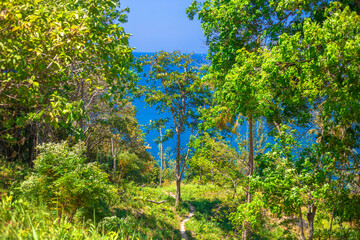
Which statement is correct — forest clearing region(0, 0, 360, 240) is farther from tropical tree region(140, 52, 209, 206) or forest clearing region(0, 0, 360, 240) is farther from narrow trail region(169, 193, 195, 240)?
tropical tree region(140, 52, 209, 206)

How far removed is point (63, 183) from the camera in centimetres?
609

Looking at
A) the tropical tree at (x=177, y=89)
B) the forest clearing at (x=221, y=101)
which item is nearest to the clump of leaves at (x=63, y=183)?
the forest clearing at (x=221, y=101)

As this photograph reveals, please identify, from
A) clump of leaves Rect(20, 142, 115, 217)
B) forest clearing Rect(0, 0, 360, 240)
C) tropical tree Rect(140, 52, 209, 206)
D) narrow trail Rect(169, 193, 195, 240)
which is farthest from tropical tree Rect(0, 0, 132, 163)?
tropical tree Rect(140, 52, 209, 206)

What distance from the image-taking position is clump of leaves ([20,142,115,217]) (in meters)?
6.02

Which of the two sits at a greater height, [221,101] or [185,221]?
[221,101]

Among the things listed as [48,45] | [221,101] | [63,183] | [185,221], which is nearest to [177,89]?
[185,221]

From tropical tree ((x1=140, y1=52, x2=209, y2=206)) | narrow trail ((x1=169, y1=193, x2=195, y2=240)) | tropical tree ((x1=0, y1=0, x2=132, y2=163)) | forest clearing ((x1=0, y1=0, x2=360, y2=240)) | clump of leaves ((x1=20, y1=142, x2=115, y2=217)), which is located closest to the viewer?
tropical tree ((x1=0, y1=0, x2=132, y2=163))

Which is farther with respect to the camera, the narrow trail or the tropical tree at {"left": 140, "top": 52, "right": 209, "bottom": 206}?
the tropical tree at {"left": 140, "top": 52, "right": 209, "bottom": 206}

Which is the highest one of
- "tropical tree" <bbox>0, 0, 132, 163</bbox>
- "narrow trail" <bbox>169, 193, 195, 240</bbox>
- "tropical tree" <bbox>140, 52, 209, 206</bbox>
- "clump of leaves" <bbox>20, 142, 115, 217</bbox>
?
"tropical tree" <bbox>140, 52, 209, 206</bbox>

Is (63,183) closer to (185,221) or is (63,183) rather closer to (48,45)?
(48,45)

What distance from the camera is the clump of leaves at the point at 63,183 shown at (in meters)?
6.02

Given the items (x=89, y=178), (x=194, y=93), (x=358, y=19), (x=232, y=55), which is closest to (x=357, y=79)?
(x=358, y=19)

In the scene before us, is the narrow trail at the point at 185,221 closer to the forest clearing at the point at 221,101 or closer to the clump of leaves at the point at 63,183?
the forest clearing at the point at 221,101

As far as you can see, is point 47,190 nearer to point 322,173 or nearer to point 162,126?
point 322,173
